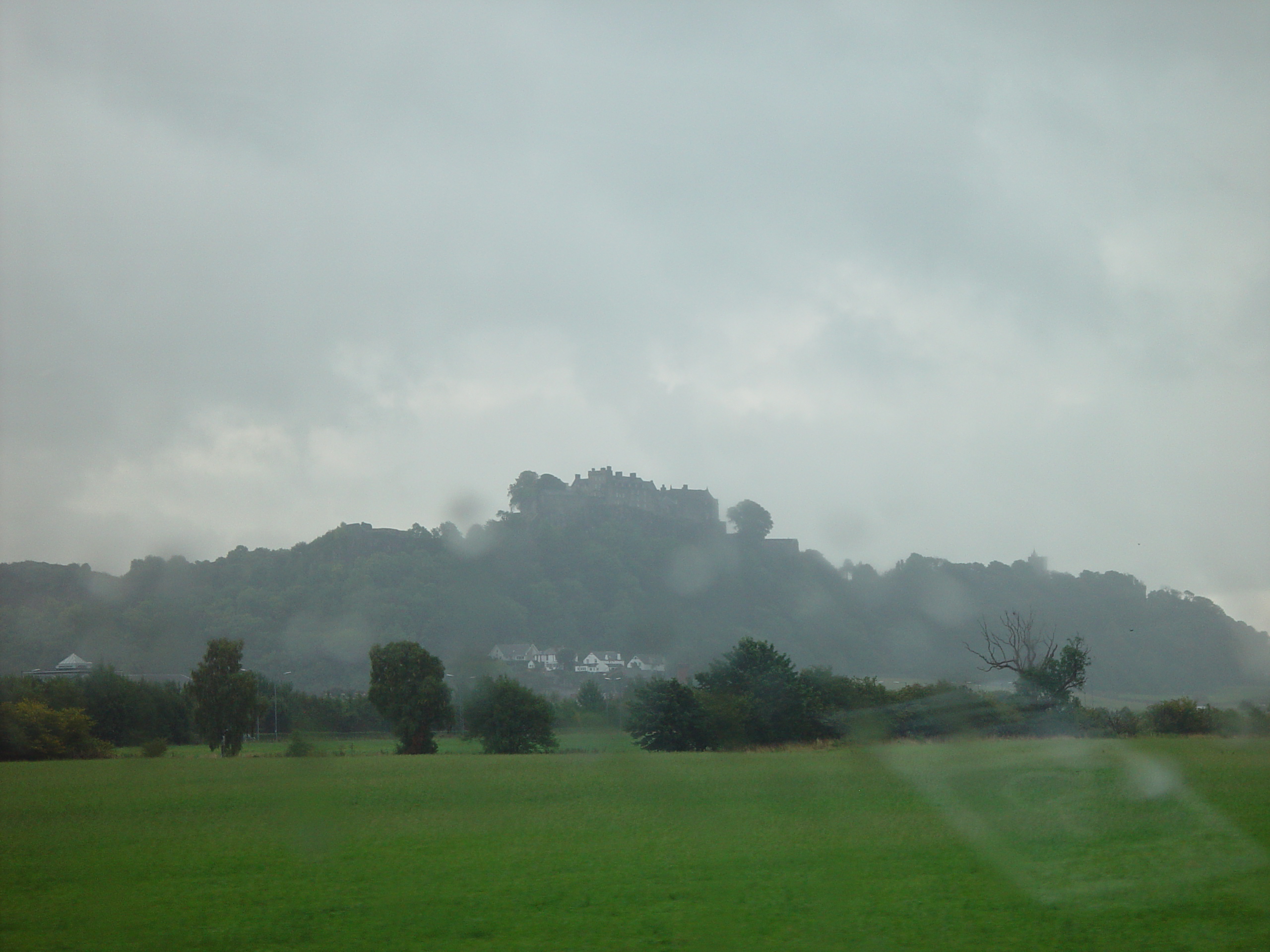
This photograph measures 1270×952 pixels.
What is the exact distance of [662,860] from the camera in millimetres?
14820

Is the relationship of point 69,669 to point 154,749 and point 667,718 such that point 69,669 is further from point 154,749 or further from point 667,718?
point 667,718

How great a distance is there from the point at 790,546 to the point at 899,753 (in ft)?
221

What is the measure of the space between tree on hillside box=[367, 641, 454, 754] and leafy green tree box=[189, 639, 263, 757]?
6458 mm

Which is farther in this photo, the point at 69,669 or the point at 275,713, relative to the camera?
the point at 69,669

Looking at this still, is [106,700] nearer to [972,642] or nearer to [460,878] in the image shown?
[460,878]

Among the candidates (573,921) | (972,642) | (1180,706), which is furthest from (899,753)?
(972,642)

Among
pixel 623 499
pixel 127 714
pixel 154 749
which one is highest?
pixel 623 499

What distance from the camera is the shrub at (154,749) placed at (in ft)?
140

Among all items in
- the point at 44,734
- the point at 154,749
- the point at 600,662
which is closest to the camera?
the point at 44,734

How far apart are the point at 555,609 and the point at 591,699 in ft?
102

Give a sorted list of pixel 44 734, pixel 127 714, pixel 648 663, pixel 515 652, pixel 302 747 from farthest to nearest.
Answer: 1. pixel 515 652
2. pixel 648 663
3. pixel 127 714
4. pixel 44 734
5. pixel 302 747

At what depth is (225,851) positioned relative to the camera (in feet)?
Answer: 51.4

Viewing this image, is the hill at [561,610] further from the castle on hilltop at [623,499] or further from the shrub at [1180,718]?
the castle on hilltop at [623,499]

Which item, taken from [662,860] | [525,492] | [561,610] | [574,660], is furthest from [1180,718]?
[525,492]
